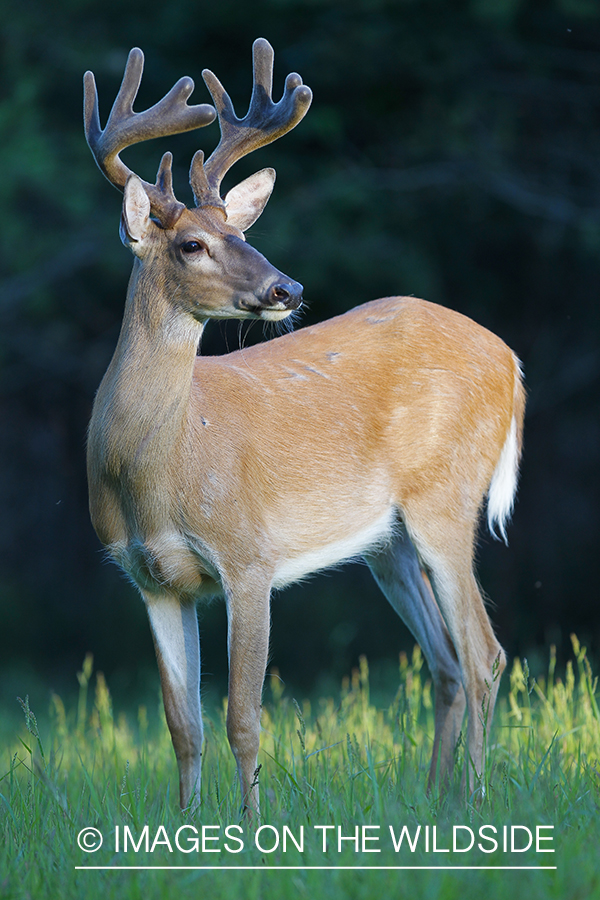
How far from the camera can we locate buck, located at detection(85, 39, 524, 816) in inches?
150

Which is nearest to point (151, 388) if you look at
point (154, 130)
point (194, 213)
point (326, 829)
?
point (194, 213)

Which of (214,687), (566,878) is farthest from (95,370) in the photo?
(566,878)

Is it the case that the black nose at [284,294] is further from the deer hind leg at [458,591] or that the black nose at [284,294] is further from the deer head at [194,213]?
the deer hind leg at [458,591]

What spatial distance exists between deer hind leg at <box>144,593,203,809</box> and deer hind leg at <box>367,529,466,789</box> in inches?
38.9

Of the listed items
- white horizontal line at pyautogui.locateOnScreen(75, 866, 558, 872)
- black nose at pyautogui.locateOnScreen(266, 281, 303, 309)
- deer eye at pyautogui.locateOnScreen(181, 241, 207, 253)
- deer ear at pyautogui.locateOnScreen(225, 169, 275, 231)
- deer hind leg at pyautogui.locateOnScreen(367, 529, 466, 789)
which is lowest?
deer hind leg at pyautogui.locateOnScreen(367, 529, 466, 789)

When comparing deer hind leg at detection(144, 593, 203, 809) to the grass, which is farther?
deer hind leg at detection(144, 593, 203, 809)

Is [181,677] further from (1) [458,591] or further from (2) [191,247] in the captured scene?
(2) [191,247]

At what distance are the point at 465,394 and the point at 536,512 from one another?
1265 centimetres

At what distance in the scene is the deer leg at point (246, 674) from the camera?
375 centimetres

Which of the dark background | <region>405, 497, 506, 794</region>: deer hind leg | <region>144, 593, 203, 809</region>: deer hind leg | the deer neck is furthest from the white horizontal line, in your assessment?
the dark background

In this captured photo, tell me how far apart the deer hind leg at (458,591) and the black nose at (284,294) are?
47.4 inches

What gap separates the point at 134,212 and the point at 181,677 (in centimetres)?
165

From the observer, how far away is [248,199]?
4.39m

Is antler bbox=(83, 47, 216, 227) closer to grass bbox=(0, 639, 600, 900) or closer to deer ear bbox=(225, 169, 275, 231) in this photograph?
deer ear bbox=(225, 169, 275, 231)
